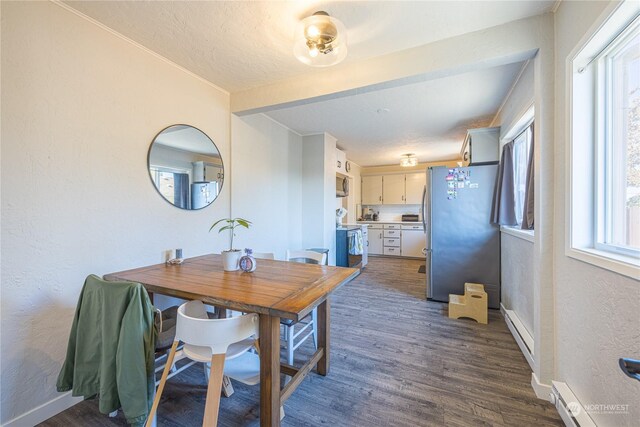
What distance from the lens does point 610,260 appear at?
108 centimetres

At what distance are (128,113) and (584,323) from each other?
3138 millimetres

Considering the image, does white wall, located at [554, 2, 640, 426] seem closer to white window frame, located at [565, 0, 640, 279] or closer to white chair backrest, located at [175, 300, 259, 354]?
white window frame, located at [565, 0, 640, 279]

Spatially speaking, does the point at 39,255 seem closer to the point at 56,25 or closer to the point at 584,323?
the point at 56,25

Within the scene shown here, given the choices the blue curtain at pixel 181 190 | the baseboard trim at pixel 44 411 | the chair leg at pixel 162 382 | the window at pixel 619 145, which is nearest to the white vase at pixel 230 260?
the chair leg at pixel 162 382

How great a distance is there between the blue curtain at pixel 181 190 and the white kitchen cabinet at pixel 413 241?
5.16m

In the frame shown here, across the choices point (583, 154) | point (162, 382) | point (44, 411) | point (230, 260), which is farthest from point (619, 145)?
point (44, 411)

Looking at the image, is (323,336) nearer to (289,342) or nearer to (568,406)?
(289,342)

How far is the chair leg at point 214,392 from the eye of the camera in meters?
1.09

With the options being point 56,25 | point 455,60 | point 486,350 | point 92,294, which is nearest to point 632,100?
point 455,60

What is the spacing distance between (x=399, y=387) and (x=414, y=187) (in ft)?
17.7

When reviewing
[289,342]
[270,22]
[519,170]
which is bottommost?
[289,342]

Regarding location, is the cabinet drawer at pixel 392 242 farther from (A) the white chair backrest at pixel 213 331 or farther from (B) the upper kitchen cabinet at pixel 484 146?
(A) the white chair backrest at pixel 213 331

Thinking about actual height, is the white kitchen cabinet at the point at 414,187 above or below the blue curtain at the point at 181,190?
above

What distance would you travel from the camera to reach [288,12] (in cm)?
157
